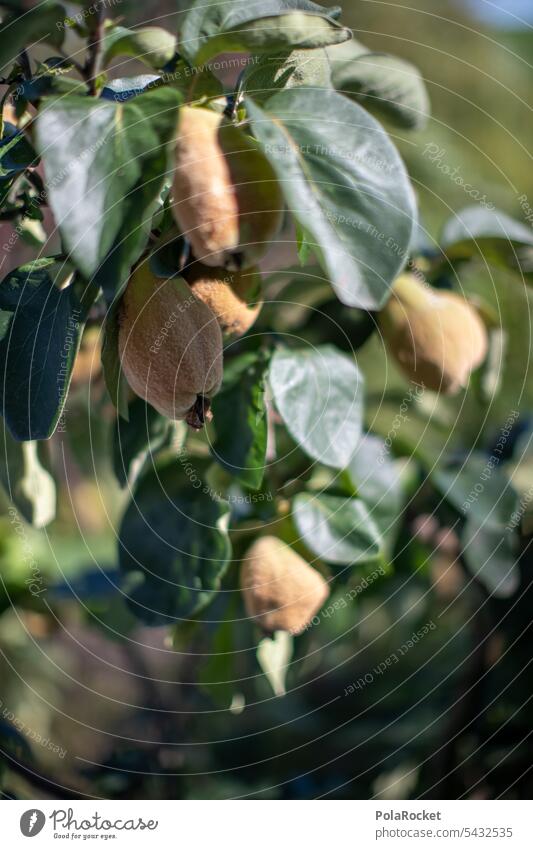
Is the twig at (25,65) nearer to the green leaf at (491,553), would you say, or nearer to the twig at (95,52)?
the twig at (95,52)

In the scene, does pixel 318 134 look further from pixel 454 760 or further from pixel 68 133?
pixel 454 760

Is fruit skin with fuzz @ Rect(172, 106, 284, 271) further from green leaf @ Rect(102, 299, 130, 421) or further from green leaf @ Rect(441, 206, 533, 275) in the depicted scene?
green leaf @ Rect(441, 206, 533, 275)

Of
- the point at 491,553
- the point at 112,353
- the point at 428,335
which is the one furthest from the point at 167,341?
the point at 491,553

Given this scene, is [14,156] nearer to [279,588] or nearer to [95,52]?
[95,52]

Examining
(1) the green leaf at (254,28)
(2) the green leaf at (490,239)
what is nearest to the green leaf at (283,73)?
(1) the green leaf at (254,28)
